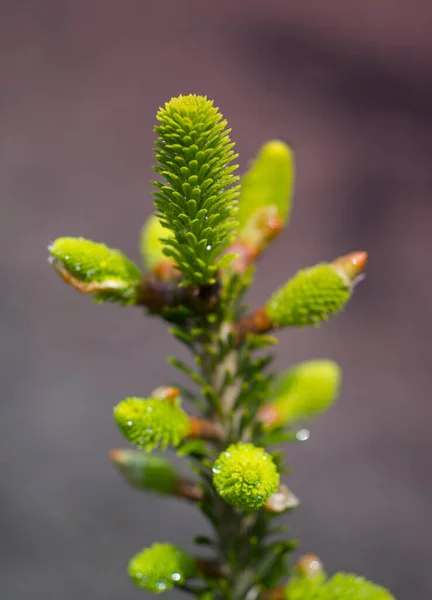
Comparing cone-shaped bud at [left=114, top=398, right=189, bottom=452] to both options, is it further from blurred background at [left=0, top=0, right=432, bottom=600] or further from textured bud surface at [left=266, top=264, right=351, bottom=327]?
blurred background at [left=0, top=0, right=432, bottom=600]

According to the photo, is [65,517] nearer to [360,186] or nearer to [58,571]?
[58,571]

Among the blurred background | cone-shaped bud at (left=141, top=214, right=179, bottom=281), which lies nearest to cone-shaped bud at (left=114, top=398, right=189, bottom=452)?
cone-shaped bud at (left=141, top=214, right=179, bottom=281)

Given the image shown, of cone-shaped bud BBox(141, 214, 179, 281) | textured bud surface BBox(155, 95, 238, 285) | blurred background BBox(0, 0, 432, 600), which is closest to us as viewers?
textured bud surface BBox(155, 95, 238, 285)

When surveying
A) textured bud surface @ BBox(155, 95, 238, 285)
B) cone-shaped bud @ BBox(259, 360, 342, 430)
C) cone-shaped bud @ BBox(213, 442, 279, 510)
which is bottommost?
cone-shaped bud @ BBox(213, 442, 279, 510)

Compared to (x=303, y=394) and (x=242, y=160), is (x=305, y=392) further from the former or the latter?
(x=242, y=160)

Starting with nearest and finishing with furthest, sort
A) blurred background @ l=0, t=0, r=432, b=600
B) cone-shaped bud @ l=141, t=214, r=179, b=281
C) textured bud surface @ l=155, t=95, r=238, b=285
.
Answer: textured bud surface @ l=155, t=95, r=238, b=285 → cone-shaped bud @ l=141, t=214, r=179, b=281 → blurred background @ l=0, t=0, r=432, b=600
